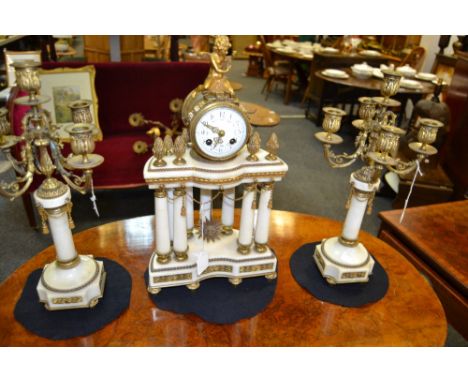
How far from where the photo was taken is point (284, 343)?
1.30 metres

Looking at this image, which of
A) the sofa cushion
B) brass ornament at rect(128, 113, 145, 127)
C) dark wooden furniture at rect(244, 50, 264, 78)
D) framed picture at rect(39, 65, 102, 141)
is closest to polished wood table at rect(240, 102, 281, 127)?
brass ornament at rect(128, 113, 145, 127)

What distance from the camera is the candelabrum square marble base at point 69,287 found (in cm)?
133

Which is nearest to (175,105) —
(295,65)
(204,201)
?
(204,201)

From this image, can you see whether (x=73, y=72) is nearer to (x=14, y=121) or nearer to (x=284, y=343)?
(x=14, y=121)

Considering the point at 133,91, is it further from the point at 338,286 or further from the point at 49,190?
the point at 338,286

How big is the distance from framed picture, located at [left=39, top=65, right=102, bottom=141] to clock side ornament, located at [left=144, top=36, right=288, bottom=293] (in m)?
1.71

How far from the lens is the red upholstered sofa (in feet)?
10.4

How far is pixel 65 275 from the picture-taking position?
1.36m

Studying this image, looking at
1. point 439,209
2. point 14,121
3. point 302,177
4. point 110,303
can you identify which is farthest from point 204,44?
point 110,303

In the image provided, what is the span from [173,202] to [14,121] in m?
1.88

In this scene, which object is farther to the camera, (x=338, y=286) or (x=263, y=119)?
(x=263, y=119)

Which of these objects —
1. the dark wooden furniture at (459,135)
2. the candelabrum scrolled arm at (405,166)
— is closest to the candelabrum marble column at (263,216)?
the candelabrum scrolled arm at (405,166)

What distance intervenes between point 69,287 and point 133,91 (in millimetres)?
2328

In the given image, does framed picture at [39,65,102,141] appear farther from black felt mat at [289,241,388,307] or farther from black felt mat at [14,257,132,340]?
black felt mat at [289,241,388,307]
